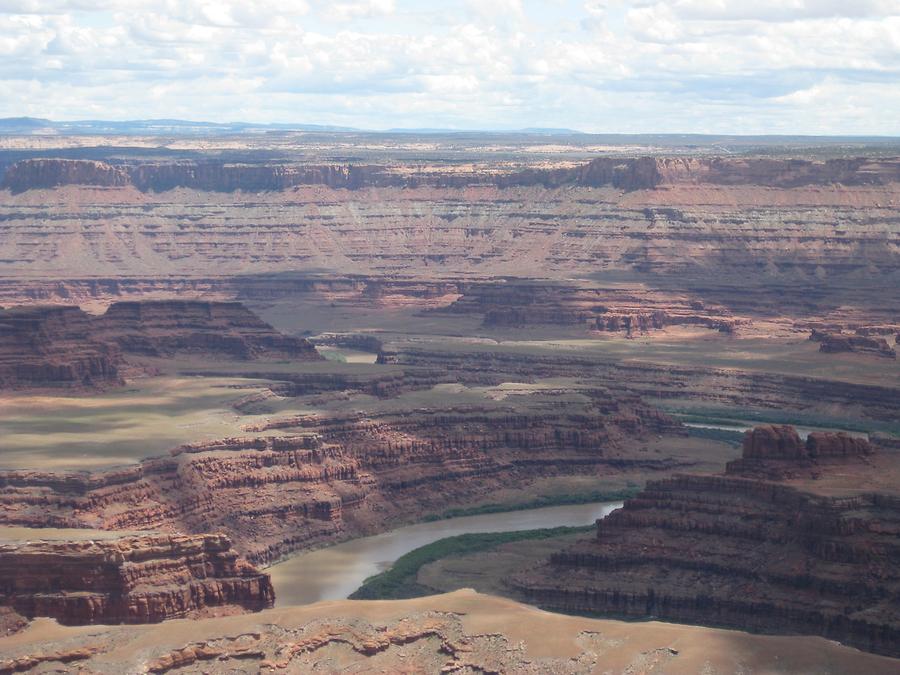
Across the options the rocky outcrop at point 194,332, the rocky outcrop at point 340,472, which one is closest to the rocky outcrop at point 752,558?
the rocky outcrop at point 340,472

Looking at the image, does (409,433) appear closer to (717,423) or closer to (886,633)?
(717,423)

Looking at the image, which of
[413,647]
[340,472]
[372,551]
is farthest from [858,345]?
[413,647]

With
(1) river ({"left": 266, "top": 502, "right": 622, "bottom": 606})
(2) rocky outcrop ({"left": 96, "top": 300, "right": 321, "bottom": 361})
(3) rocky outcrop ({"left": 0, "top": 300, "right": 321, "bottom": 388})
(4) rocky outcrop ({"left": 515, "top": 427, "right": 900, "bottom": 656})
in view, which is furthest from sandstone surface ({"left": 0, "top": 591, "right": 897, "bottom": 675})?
→ (2) rocky outcrop ({"left": 96, "top": 300, "right": 321, "bottom": 361})

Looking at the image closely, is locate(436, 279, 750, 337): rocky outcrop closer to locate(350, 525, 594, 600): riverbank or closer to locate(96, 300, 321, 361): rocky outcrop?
locate(96, 300, 321, 361): rocky outcrop

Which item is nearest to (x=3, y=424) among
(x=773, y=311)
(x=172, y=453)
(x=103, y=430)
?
(x=103, y=430)

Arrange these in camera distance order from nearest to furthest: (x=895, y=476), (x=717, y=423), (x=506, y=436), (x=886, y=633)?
(x=886, y=633)
(x=895, y=476)
(x=506, y=436)
(x=717, y=423)

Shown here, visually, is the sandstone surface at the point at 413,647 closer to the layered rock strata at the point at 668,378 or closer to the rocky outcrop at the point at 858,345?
the layered rock strata at the point at 668,378

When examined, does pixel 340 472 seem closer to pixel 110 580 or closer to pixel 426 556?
pixel 426 556
